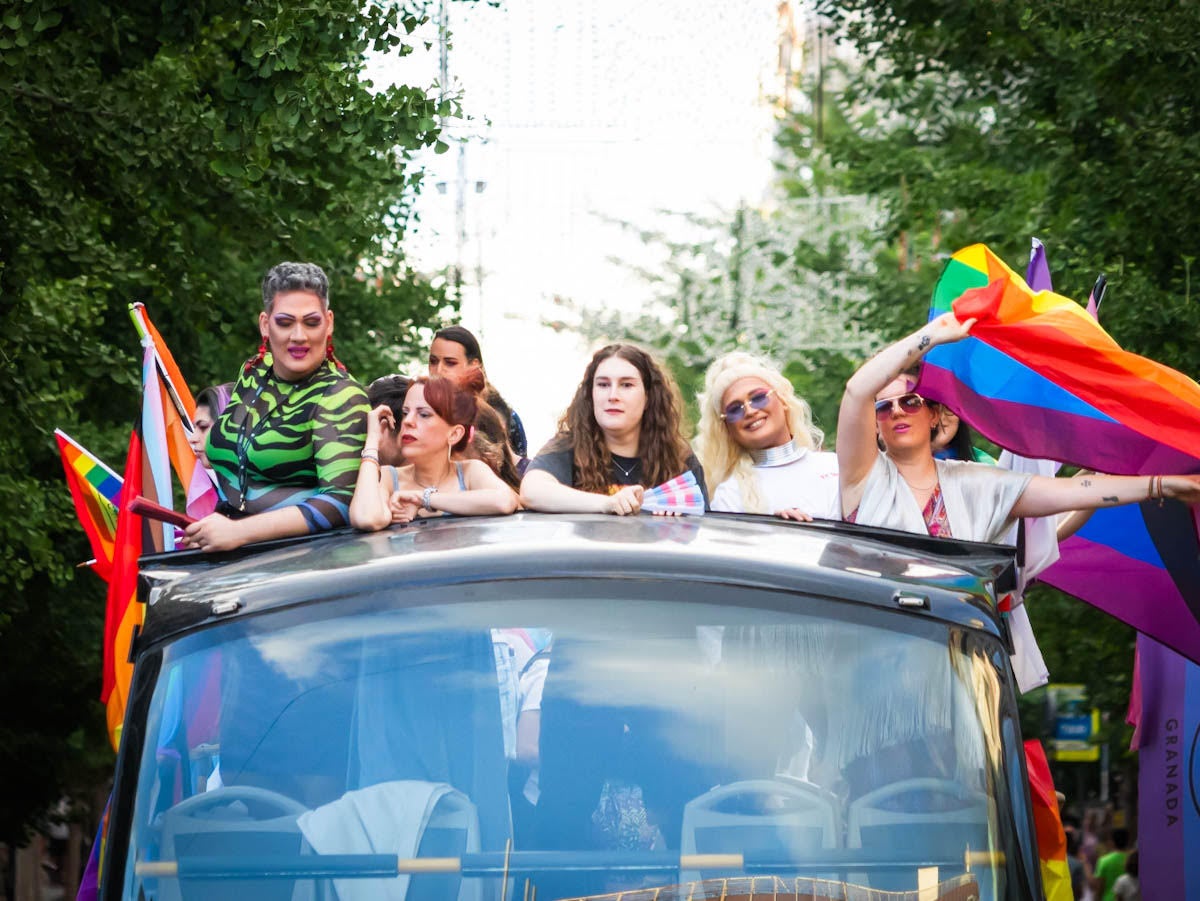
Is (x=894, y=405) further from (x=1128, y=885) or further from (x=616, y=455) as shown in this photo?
(x=1128, y=885)

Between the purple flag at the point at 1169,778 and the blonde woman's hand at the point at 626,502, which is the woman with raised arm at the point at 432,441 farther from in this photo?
the purple flag at the point at 1169,778

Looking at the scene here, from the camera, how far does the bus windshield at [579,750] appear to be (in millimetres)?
4555

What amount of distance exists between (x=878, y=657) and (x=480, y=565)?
0.92 m

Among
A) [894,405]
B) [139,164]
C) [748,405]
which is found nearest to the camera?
[894,405]

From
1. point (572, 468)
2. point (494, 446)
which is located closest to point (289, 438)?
point (572, 468)

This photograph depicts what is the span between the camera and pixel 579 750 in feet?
15.2

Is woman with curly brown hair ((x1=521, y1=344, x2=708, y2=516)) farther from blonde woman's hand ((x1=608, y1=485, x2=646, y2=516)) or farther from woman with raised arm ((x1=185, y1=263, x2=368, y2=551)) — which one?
blonde woman's hand ((x1=608, y1=485, x2=646, y2=516))

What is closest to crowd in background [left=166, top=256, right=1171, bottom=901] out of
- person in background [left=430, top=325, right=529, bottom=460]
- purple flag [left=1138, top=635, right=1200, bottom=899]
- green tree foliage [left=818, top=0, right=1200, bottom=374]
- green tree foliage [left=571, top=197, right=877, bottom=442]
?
purple flag [left=1138, top=635, right=1200, bottom=899]

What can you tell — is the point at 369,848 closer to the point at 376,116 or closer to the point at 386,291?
the point at 376,116

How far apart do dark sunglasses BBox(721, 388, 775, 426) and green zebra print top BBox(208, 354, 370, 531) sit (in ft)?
4.88

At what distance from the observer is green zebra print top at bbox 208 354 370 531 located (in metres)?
6.42

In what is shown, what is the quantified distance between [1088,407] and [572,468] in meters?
1.69

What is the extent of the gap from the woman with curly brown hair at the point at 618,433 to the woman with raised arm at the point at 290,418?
0.69 meters

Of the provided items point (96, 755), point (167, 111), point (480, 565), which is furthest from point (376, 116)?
point (96, 755)
